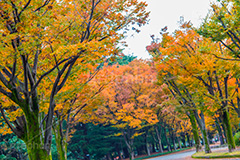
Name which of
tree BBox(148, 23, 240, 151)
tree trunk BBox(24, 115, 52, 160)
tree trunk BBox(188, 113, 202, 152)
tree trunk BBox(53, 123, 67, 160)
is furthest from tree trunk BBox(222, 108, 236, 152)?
tree trunk BBox(24, 115, 52, 160)

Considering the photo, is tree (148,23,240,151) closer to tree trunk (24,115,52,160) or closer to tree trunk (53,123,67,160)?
tree trunk (53,123,67,160)

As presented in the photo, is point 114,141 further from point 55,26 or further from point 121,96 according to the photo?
point 55,26

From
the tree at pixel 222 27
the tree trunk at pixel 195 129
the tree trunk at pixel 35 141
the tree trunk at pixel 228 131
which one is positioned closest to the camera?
the tree trunk at pixel 35 141

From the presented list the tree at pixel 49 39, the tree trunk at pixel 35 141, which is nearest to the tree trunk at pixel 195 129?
the tree at pixel 49 39

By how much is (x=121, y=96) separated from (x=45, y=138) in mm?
19567

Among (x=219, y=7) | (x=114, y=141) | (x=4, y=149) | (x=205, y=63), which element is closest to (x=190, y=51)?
(x=205, y=63)

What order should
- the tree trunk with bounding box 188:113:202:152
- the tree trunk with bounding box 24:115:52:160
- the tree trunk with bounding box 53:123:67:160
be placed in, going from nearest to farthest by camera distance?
the tree trunk with bounding box 24:115:52:160 → the tree trunk with bounding box 53:123:67:160 → the tree trunk with bounding box 188:113:202:152

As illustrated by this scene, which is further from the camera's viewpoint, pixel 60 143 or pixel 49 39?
pixel 60 143

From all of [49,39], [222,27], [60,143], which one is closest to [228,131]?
[222,27]

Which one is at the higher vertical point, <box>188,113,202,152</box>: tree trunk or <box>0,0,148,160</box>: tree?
<box>0,0,148,160</box>: tree

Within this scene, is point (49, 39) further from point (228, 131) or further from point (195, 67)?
point (228, 131)

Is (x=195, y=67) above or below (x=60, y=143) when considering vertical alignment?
above

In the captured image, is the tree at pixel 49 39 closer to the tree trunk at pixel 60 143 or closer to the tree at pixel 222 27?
the tree at pixel 222 27

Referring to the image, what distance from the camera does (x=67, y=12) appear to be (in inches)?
282
